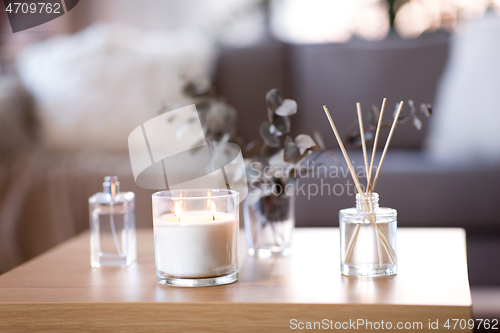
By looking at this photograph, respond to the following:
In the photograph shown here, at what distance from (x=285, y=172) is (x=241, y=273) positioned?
0.20 metres

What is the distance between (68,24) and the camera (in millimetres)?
2668

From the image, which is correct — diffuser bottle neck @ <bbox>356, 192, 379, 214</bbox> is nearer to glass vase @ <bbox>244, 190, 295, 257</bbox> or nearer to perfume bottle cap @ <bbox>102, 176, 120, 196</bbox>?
glass vase @ <bbox>244, 190, 295, 257</bbox>

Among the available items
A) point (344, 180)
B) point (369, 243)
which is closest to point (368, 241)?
point (369, 243)

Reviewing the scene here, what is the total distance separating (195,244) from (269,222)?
0.81ft

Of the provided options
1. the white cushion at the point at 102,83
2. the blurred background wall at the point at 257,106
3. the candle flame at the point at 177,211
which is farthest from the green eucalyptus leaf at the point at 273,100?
the white cushion at the point at 102,83

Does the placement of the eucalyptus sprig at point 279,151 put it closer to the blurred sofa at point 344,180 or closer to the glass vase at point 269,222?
the glass vase at point 269,222

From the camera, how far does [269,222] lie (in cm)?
84

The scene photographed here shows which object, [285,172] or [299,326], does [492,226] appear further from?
[299,326]

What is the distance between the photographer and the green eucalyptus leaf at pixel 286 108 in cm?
75

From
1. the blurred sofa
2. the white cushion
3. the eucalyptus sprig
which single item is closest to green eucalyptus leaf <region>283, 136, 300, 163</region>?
the eucalyptus sprig

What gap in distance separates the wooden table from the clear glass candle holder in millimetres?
18

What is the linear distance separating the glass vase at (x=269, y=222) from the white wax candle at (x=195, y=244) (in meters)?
0.21

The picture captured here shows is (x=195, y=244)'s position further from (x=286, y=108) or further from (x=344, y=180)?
(x=344, y=180)

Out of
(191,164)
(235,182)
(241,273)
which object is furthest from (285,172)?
(191,164)
